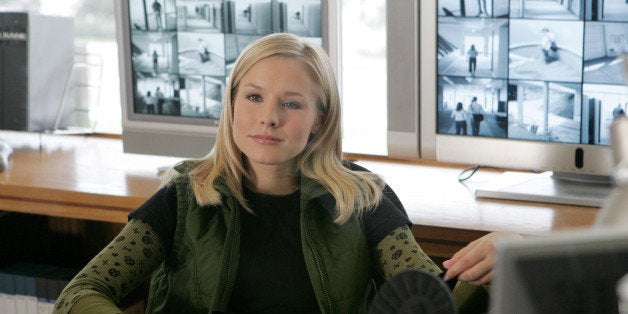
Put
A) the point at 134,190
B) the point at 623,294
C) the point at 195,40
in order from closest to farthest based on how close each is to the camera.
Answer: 1. the point at 623,294
2. the point at 134,190
3. the point at 195,40

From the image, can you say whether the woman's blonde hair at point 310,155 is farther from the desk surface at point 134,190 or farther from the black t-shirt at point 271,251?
the desk surface at point 134,190

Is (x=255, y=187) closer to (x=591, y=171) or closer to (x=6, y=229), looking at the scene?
(x=591, y=171)

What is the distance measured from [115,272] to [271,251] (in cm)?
28

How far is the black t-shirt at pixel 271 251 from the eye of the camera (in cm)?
167

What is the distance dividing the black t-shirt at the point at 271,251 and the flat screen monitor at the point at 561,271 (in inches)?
36.3

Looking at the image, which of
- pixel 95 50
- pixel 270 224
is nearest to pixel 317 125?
pixel 270 224

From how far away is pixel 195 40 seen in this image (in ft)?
7.59

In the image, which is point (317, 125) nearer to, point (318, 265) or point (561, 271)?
point (318, 265)

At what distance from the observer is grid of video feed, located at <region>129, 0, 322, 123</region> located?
2225 mm

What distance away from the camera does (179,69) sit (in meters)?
2.34

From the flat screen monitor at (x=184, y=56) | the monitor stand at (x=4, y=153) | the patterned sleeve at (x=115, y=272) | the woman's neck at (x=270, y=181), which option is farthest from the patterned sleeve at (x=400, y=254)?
the monitor stand at (x=4, y=153)

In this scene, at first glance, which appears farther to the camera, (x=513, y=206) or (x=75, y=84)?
(x=75, y=84)

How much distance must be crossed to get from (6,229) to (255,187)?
3.32ft

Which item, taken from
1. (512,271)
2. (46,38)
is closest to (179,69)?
(46,38)
